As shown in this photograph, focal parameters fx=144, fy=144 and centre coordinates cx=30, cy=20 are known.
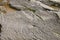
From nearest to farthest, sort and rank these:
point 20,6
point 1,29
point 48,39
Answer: point 48,39, point 1,29, point 20,6

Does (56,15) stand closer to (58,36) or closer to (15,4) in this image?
(58,36)

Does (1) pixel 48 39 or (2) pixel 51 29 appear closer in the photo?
(1) pixel 48 39

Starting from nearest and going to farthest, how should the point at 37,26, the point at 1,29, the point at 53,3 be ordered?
the point at 1,29 → the point at 37,26 → the point at 53,3

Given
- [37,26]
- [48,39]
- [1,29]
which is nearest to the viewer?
[48,39]

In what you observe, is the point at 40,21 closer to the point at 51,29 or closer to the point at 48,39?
the point at 51,29

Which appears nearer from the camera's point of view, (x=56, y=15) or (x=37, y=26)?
(x=37, y=26)

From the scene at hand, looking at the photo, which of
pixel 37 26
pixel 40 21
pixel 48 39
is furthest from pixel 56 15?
pixel 48 39

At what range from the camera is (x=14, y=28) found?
2.05 meters

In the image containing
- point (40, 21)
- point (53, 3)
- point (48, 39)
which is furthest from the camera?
Answer: point (53, 3)

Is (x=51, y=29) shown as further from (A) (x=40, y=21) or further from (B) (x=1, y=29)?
(B) (x=1, y=29)

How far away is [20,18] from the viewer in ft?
7.82

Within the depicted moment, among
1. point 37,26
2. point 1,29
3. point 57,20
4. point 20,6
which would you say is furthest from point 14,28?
point 20,6

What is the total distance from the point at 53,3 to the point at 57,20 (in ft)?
3.83

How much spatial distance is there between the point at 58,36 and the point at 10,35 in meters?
0.63
